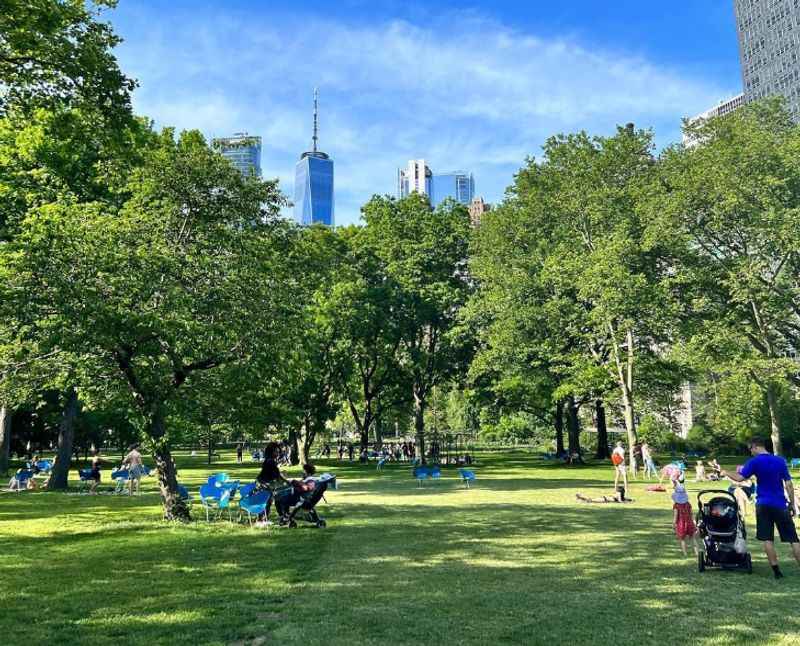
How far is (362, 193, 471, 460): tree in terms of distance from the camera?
132 feet

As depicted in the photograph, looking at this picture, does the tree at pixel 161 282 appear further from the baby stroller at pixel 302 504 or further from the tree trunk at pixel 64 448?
the tree trunk at pixel 64 448

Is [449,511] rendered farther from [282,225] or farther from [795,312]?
[795,312]

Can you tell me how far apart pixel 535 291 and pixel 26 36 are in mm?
31394

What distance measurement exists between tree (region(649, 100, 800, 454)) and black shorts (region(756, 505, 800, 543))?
20716mm

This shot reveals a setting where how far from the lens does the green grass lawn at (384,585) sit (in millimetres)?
6117

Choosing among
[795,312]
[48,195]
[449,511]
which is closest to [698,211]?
[795,312]

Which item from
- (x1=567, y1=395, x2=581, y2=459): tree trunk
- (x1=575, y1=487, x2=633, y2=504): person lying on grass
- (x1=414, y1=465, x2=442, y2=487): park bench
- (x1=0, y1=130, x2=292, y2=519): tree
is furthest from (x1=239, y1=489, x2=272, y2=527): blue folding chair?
(x1=567, y1=395, x2=581, y2=459): tree trunk

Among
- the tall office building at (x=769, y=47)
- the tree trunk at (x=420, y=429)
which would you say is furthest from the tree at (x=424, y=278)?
the tall office building at (x=769, y=47)

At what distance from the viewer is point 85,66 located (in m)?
9.99

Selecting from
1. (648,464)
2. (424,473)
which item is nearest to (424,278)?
(424,473)

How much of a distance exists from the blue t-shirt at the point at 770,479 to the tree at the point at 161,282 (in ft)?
33.2

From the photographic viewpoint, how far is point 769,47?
127938mm

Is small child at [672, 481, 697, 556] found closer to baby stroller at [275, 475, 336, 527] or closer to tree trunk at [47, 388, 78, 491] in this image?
baby stroller at [275, 475, 336, 527]

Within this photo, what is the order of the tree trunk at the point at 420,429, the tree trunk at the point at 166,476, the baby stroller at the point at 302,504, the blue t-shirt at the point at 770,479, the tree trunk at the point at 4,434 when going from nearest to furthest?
the blue t-shirt at the point at 770,479 → the baby stroller at the point at 302,504 → the tree trunk at the point at 166,476 → the tree trunk at the point at 4,434 → the tree trunk at the point at 420,429
